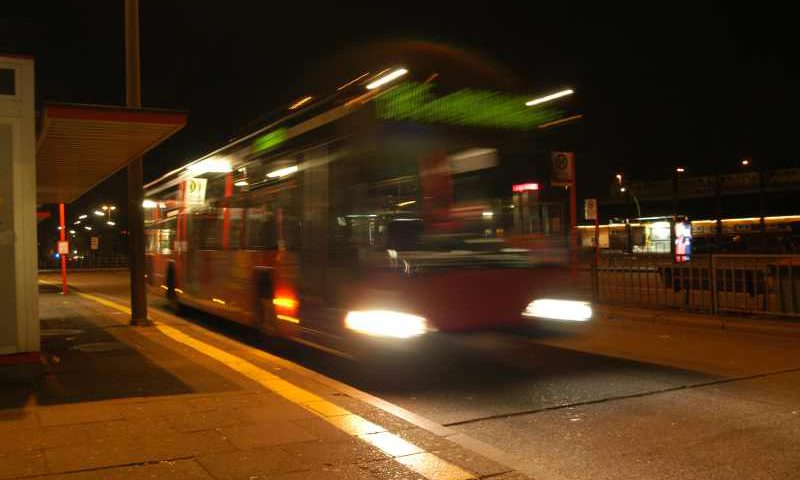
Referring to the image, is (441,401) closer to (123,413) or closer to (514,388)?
(514,388)

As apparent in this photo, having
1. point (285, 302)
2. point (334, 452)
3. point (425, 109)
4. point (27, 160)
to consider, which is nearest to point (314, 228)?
point (285, 302)

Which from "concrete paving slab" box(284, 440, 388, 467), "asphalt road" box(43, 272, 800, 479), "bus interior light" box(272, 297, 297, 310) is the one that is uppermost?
"bus interior light" box(272, 297, 297, 310)

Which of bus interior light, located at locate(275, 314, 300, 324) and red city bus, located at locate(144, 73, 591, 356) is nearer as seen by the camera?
red city bus, located at locate(144, 73, 591, 356)

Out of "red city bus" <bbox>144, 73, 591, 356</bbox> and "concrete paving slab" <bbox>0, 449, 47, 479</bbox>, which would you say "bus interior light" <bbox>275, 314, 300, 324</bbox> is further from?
"concrete paving slab" <bbox>0, 449, 47, 479</bbox>

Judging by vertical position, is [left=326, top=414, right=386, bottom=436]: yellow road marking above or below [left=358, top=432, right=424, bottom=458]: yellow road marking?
above

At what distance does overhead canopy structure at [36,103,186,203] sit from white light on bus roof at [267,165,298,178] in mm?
1621

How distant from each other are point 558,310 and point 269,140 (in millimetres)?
4962

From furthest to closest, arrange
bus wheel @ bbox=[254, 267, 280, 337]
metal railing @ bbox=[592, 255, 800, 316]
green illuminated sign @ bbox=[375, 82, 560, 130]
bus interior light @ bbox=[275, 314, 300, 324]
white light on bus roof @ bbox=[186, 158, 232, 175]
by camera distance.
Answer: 1. metal railing @ bbox=[592, 255, 800, 316]
2. white light on bus roof @ bbox=[186, 158, 232, 175]
3. bus wheel @ bbox=[254, 267, 280, 337]
4. bus interior light @ bbox=[275, 314, 300, 324]
5. green illuminated sign @ bbox=[375, 82, 560, 130]

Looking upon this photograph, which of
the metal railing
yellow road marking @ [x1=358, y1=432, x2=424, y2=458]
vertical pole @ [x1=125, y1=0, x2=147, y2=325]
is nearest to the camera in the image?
yellow road marking @ [x1=358, y1=432, x2=424, y2=458]

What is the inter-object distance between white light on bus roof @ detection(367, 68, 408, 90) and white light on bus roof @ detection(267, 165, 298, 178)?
1924 millimetres

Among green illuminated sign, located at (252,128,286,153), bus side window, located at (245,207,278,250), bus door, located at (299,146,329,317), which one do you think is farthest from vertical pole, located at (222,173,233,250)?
bus door, located at (299,146,329,317)

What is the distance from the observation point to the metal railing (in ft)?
41.6

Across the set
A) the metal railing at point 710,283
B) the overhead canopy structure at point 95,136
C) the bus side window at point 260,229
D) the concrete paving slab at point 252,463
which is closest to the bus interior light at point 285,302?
the bus side window at point 260,229

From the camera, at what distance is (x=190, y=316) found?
16500 millimetres
